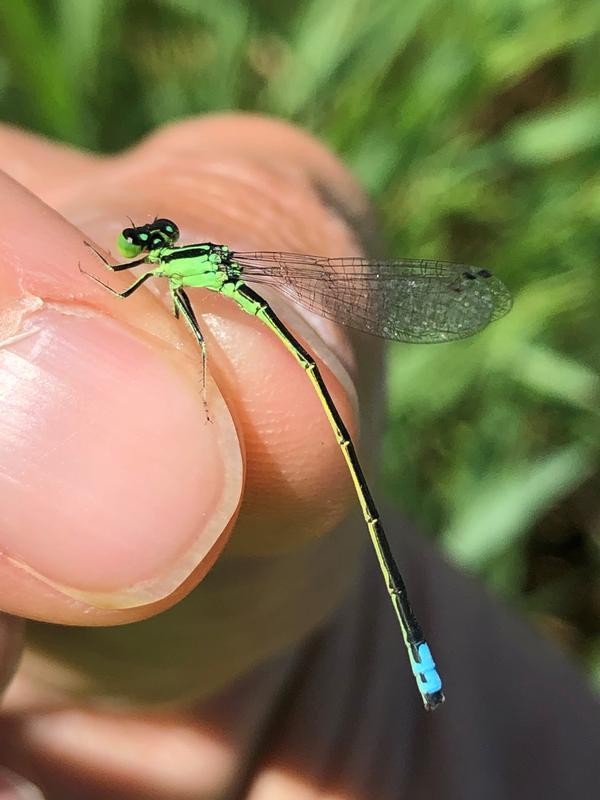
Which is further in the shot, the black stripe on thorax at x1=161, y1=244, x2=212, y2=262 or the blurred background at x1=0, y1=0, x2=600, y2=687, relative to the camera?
the blurred background at x1=0, y1=0, x2=600, y2=687

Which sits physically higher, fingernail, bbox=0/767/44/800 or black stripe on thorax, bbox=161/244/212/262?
black stripe on thorax, bbox=161/244/212/262

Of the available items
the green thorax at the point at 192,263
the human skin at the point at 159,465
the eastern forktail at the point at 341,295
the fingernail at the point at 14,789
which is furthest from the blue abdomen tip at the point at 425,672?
the green thorax at the point at 192,263

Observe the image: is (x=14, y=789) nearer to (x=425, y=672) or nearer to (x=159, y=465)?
(x=159, y=465)

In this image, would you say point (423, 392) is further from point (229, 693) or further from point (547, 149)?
point (229, 693)

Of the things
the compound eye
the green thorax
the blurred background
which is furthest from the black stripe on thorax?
the blurred background

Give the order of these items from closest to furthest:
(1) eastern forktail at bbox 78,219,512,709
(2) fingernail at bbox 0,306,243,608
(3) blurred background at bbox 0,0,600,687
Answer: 1. (2) fingernail at bbox 0,306,243,608
2. (1) eastern forktail at bbox 78,219,512,709
3. (3) blurred background at bbox 0,0,600,687

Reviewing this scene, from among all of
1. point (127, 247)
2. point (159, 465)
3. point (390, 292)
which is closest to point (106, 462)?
point (159, 465)

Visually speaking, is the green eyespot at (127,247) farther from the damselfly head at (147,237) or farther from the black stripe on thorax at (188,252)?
the black stripe on thorax at (188,252)

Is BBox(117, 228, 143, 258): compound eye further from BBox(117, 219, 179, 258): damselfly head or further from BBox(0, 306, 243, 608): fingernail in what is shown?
BBox(0, 306, 243, 608): fingernail

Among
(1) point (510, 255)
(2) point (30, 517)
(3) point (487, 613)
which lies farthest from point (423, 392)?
(2) point (30, 517)
